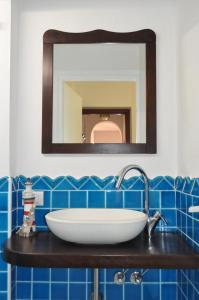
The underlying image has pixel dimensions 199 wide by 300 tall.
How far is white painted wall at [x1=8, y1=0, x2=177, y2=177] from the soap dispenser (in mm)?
166

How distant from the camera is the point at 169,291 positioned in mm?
1623

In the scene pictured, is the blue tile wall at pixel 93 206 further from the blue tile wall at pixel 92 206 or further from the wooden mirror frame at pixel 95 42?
the wooden mirror frame at pixel 95 42

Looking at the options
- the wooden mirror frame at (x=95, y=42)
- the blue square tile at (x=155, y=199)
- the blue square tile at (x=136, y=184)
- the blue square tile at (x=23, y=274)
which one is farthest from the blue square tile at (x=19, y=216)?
the blue square tile at (x=155, y=199)

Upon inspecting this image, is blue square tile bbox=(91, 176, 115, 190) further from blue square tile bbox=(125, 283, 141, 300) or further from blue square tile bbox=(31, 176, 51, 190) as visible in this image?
blue square tile bbox=(125, 283, 141, 300)

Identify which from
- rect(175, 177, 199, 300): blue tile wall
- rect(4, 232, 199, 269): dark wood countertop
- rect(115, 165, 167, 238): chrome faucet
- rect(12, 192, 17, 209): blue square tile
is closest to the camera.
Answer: rect(4, 232, 199, 269): dark wood countertop

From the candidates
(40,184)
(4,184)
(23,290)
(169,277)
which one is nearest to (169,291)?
(169,277)

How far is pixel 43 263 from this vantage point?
1.21 m

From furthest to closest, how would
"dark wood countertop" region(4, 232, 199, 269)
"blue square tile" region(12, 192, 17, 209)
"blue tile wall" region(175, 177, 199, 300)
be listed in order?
1. "blue square tile" region(12, 192, 17, 209)
2. "blue tile wall" region(175, 177, 199, 300)
3. "dark wood countertop" region(4, 232, 199, 269)

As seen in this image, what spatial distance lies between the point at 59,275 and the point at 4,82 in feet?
3.56

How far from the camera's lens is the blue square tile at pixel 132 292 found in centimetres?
162

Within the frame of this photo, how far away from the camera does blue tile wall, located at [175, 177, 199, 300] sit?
4.30ft

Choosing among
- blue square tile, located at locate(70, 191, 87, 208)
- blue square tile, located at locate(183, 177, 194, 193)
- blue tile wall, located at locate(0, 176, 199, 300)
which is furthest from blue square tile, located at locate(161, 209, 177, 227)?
blue square tile, located at locate(70, 191, 87, 208)

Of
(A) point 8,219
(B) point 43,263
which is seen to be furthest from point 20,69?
(B) point 43,263

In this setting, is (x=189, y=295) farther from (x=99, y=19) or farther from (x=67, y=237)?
(x=99, y=19)
